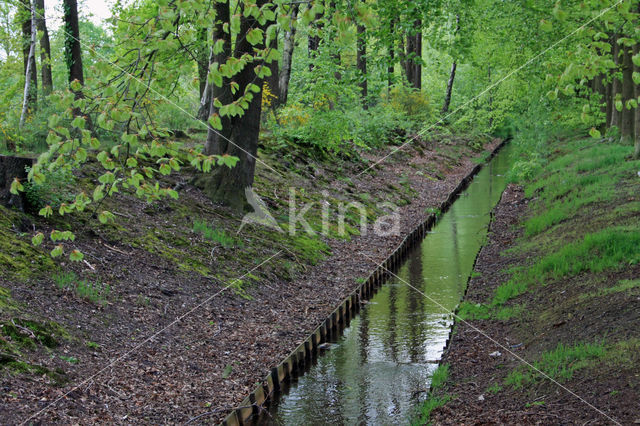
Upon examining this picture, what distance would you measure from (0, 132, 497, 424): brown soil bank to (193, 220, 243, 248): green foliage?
2cm

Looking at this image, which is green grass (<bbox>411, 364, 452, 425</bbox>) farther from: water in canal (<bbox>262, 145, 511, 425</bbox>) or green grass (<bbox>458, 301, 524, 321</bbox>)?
green grass (<bbox>458, 301, 524, 321</bbox>)

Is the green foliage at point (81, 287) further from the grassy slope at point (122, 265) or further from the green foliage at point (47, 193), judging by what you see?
the green foliage at point (47, 193)

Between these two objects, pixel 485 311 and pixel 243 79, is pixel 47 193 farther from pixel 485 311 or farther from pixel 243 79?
pixel 485 311

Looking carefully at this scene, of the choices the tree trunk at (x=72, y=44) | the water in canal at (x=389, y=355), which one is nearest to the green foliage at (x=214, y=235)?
the water in canal at (x=389, y=355)

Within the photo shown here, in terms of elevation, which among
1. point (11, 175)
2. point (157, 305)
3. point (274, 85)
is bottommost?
point (157, 305)

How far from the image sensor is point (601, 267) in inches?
335

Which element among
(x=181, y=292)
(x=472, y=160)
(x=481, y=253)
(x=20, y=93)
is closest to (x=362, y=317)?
(x=181, y=292)

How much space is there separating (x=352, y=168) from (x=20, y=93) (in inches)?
430

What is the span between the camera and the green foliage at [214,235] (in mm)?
10305

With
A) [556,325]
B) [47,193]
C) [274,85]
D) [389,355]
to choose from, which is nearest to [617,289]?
[556,325]

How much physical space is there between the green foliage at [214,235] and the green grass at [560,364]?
5.53 m

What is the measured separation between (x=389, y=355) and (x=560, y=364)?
2.73 meters

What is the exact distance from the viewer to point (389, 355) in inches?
329

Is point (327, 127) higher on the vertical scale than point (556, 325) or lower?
higher
